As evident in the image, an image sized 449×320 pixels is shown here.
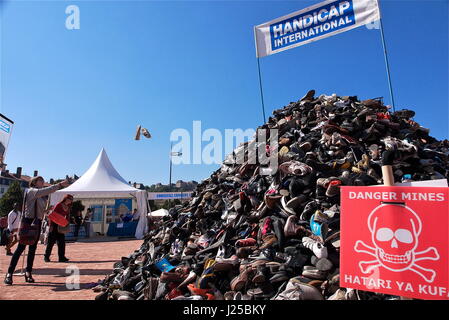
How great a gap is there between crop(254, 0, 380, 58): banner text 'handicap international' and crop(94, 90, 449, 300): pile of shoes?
88.4 inches

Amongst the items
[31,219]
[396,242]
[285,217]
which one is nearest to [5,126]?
[31,219]

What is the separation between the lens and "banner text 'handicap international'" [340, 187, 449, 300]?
69.1 inches

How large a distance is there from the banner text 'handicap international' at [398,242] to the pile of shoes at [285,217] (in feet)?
2.27

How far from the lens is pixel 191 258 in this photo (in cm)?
422

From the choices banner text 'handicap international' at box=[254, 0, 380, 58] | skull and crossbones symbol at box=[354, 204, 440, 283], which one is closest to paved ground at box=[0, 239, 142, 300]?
skull and crossbones symbol at box=[354, 204, 440, 283]

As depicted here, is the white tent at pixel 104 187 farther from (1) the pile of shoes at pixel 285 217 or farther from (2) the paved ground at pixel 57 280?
(1) the pile of shoes at pixel 285 217

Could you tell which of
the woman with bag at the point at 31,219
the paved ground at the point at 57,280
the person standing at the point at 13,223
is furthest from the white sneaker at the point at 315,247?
the person standing at the point at 13,223

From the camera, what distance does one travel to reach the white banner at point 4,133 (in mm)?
5762

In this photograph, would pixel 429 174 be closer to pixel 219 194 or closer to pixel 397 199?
pixel 397 199

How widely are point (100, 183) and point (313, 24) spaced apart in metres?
12.7

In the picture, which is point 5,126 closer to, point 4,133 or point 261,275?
point 4,133

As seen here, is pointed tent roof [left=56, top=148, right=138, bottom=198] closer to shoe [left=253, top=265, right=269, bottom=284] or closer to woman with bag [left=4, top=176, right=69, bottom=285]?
woman with bag [left=4, top=176, right=69, bottom=285]

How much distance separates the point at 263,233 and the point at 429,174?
2.53 m
